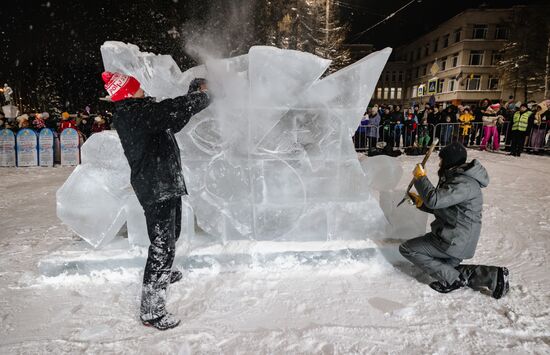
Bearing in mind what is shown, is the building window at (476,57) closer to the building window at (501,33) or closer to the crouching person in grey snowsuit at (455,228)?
the building window at (501,33)

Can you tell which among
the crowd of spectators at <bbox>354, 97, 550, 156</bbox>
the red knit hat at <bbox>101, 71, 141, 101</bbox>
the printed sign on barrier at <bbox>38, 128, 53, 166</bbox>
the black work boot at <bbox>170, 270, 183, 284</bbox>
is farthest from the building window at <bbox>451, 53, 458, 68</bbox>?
the red knit hat at <bbox>101, 71, 141, 101</bbox>

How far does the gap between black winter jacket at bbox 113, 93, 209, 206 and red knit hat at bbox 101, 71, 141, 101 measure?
0.05 metres

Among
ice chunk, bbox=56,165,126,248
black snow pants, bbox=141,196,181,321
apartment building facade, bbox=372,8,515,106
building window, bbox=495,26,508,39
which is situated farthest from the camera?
apartment building facade, bbox=372,8,515,106

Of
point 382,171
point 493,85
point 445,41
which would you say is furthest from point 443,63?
point 382,171

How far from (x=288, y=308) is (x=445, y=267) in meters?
1.31

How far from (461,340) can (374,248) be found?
1086 millimetres

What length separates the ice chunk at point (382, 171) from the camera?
3.44m

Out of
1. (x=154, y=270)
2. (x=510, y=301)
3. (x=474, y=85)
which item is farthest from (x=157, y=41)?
(x=474, y=85)

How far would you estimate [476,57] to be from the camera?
41375mm

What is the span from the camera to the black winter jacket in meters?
2.38

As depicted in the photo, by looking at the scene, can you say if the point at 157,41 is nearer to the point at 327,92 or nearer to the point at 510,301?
the point at 327,92

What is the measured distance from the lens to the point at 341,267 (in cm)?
320

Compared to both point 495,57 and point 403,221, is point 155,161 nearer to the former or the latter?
point 403,221

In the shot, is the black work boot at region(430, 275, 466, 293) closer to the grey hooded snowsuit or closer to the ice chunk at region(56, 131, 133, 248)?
the grey hooded snowsuit
